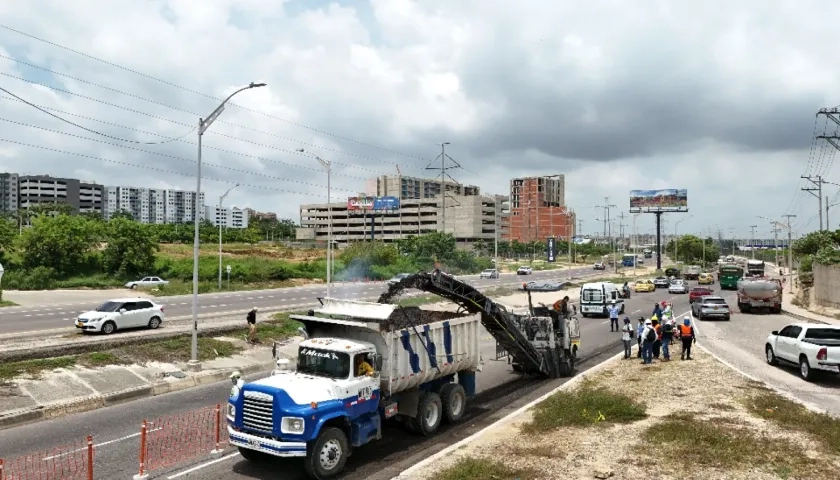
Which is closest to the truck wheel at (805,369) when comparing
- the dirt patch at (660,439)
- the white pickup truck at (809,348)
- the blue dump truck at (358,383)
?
the white pickup truck at (809,348)

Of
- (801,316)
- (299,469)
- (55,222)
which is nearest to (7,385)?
(299,469)

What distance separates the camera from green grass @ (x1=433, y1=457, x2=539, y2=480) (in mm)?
10180

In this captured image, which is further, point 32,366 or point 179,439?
point 32,366

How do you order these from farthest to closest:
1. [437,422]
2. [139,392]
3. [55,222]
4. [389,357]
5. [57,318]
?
[55,222]
[57,318]
[139,392]
[437,422]
[389,357]

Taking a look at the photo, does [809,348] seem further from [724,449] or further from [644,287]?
[644,287]

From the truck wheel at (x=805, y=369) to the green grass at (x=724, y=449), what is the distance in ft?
24.0

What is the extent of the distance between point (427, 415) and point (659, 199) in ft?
417

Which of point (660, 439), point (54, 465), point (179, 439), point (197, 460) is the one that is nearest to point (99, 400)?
point (179, 439)

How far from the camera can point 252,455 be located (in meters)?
11.5

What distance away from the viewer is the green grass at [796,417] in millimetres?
12375

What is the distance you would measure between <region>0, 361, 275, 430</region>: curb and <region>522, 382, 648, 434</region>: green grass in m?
11.0

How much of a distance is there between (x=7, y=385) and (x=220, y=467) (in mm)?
9425

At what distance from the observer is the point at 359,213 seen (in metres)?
185

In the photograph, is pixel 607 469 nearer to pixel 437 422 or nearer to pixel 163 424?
pixel 437 422
